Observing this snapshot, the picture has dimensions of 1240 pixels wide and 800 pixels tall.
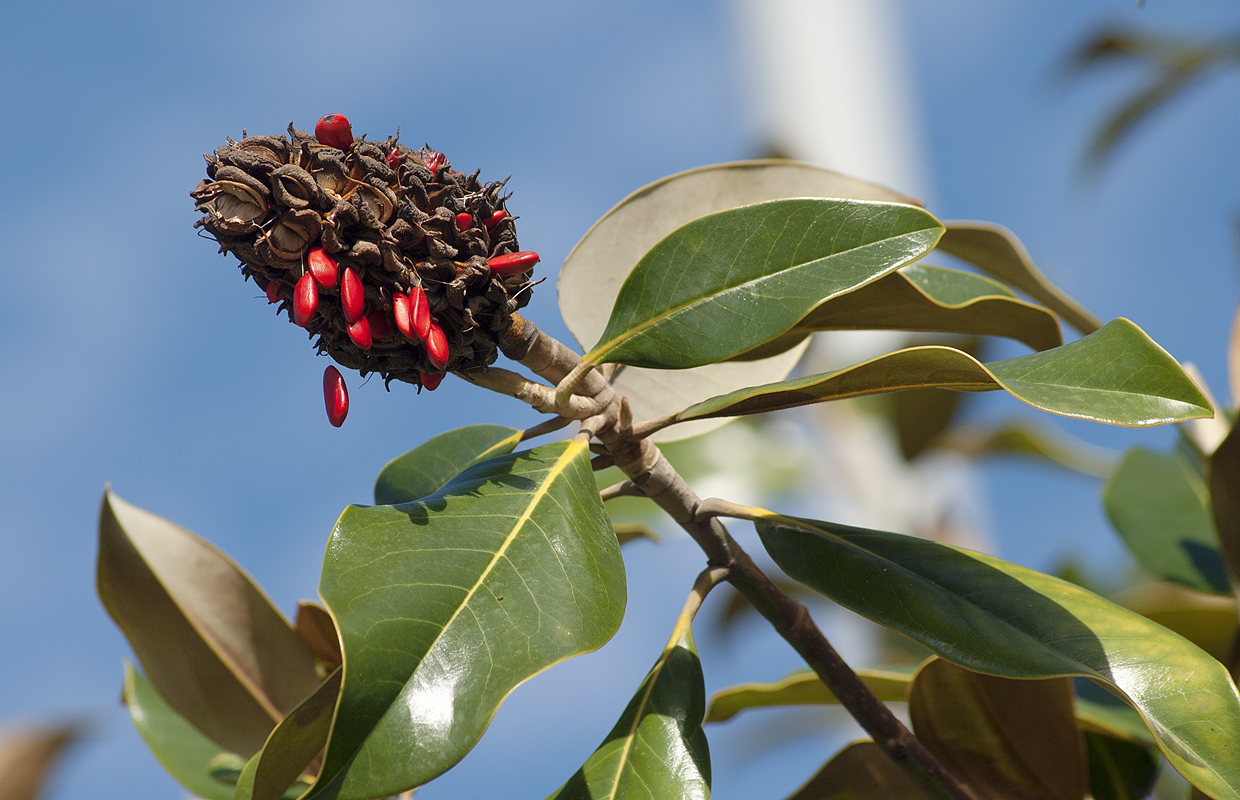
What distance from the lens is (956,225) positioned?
146cm

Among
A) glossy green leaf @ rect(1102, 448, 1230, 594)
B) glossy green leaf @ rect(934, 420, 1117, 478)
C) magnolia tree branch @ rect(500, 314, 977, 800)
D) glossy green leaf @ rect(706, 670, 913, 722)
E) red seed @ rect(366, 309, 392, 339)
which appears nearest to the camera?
red seed @ rect(366, 309, 392, 339)

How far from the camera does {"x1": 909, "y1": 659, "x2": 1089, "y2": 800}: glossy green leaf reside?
51.1 inches

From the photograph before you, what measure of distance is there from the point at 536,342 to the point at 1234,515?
1.01 m

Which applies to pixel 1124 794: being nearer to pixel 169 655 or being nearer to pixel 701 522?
pixel 701 522

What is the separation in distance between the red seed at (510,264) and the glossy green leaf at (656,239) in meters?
0.33

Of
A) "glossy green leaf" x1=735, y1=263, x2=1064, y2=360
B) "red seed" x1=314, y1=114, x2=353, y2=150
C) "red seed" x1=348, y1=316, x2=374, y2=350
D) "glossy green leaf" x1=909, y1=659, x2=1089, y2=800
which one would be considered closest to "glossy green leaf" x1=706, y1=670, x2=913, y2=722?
"glossy green leaf" x1=909, y1=659, x2=1089, y2=800

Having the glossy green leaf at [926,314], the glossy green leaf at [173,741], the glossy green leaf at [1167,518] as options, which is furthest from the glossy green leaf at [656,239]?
the glossy green leaf at [173,741]

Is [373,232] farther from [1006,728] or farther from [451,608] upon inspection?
[1006,728]

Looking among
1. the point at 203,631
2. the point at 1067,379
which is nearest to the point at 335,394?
the point at 203,631

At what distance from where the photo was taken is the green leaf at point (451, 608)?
789mm

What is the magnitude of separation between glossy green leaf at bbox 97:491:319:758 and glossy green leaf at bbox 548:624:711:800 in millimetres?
603

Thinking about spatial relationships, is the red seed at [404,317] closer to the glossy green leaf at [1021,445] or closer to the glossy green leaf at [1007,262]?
the glossy green leaf at [1007,262]

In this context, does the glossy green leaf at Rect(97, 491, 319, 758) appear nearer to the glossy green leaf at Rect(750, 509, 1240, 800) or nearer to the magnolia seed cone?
the magnolia seed cone

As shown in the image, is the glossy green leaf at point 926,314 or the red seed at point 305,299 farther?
the glossy green leaf at point 926,314
